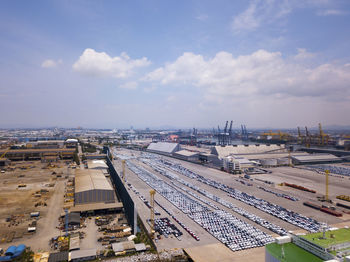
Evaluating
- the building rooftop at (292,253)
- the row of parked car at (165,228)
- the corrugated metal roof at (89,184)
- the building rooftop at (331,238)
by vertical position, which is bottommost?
the row of parked car at (165,228)

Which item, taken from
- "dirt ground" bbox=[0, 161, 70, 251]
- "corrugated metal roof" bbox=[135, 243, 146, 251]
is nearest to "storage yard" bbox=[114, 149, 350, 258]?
"corrugated metal roof" bbox=[135, 243, 146, 251]

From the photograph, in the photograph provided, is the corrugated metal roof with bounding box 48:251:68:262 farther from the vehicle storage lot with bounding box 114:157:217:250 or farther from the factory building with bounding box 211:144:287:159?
the factory building with bounding box 211:144:287:159

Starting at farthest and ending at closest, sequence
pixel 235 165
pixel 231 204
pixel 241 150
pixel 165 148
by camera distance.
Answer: pixel 165 148
pixel 241 150
pixel 235 165
pixel 231 204

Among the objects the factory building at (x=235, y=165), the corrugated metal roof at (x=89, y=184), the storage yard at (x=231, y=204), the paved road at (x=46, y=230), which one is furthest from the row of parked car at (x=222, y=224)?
the factory building at (x=235, y=165)

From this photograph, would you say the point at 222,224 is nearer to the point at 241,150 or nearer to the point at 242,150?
the point at 241,150

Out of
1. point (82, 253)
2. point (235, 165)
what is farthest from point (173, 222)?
point (235, 165)

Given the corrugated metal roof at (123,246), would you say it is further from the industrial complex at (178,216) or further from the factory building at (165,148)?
the factory building at (165,148)

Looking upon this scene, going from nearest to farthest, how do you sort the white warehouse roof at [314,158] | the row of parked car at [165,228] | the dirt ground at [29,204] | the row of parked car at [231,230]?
1. the row of parked car at [231,230]
2. the dirt ground at [29,204]
3. the row of parked car at [165,228]
4. the white warehouse roof at [314,158]
